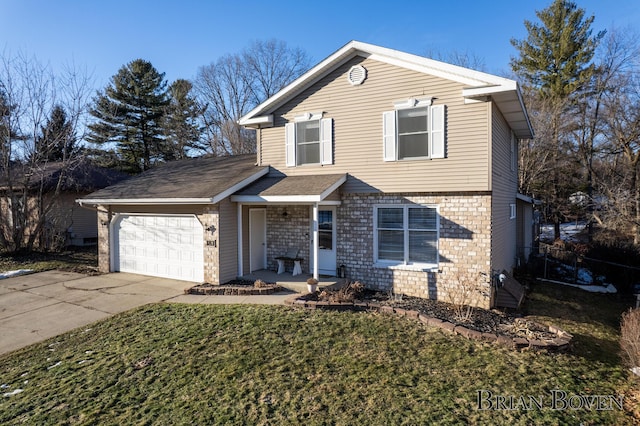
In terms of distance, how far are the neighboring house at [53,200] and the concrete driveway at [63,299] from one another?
16.9 ft

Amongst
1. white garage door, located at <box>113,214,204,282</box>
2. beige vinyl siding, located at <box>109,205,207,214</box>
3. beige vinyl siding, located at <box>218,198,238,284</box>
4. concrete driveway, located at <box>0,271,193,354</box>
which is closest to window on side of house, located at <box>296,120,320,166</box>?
beige vinyl siding, located at <box>218,198,238,284</box>

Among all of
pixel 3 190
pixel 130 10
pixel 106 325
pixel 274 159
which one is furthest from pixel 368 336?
pixel 3 190

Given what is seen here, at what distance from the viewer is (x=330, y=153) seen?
1080cm

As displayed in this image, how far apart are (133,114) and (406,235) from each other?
29880 mm

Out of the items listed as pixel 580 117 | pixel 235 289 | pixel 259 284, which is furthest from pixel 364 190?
pixel 580 117

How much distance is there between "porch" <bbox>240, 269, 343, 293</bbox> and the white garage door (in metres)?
1.66

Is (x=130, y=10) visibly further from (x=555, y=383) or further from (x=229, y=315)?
(x=555, y=383)

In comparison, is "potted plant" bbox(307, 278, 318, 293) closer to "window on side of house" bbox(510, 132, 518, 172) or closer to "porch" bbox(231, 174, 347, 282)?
"porch" bbox(231, 174, 347, 282)

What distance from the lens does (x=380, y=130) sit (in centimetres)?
1006

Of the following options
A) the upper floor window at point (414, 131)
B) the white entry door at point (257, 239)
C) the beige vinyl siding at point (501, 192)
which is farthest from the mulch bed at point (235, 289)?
the beige vinyl siding at point (501, 192)

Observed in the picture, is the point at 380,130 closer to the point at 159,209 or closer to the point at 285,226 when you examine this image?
the point at 285,226

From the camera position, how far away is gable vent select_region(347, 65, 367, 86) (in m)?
10.2

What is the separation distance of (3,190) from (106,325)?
16145mm

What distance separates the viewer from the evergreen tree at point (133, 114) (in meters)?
30.9
